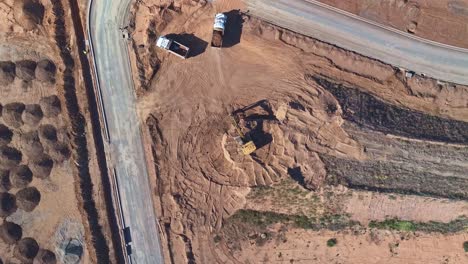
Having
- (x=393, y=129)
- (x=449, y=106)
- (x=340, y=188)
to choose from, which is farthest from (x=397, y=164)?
(x=449, y=106)

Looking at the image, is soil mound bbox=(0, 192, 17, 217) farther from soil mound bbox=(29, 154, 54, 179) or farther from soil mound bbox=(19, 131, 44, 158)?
soil mound bbox=(19, 131, 44, 158)

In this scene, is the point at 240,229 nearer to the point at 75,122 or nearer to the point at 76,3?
the point at 75,122

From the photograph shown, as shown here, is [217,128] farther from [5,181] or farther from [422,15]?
[422,15]

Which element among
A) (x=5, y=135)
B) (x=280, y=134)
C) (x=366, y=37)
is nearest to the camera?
(x=280, y=134)

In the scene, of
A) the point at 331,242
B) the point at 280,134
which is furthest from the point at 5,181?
the point at 331,242

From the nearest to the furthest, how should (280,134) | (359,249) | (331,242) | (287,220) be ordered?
(280,134) < (287,220) < (331,242) < (359,249)

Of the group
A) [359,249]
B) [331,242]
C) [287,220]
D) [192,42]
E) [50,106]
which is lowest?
[359,249]

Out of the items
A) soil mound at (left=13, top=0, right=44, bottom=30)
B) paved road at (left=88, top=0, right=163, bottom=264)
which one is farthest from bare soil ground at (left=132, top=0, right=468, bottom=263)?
soil mound at (left=13, top=0, right=44, bottom=30)
